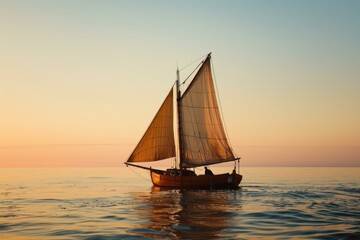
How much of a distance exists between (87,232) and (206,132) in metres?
35.0

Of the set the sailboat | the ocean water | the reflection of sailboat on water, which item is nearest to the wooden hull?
the sailboat

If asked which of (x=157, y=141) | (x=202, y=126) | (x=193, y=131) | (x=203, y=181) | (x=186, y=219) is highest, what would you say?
(x=202, y=126)

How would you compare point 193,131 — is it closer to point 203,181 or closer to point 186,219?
point 203,181

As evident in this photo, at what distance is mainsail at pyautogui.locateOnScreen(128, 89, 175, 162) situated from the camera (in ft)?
181

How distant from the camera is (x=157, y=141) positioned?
55.2m

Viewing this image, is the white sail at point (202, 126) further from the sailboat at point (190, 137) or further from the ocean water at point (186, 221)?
the ocean water at point (186, 221)

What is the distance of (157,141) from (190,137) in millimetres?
4639

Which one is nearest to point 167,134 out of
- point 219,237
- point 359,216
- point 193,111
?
point 193,111

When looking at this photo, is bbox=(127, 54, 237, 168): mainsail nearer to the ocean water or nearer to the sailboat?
the sailboat

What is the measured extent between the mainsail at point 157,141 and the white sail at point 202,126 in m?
2.20

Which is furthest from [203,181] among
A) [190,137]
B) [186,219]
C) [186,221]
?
[186,221]

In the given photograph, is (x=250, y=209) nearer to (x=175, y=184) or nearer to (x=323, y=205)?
(x=323, y=205)

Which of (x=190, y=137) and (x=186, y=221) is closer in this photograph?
(x=186, y=221)

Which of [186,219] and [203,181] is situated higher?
[203,181]
